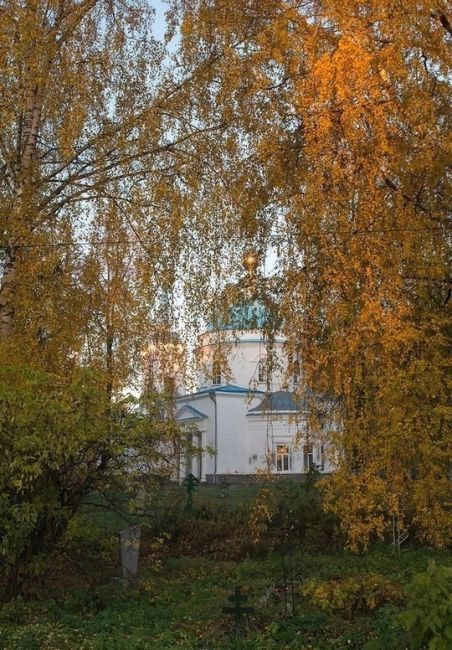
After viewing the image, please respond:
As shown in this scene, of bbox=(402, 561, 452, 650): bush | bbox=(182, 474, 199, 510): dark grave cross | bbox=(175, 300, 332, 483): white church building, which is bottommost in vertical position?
bbox=(402, 561, 452, 650): bush

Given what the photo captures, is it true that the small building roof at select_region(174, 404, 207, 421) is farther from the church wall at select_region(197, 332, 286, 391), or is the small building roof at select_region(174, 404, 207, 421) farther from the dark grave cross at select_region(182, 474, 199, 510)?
the church wall at select_region(197, 332, 286, 391)

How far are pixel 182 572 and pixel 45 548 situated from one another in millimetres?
2668

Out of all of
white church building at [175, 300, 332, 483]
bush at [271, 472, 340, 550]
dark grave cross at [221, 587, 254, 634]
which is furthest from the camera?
bush at [271, 472, 340, 550]

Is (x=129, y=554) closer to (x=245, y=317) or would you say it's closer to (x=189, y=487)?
(x=245, y=317)

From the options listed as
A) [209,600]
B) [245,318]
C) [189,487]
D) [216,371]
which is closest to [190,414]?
[189,487]

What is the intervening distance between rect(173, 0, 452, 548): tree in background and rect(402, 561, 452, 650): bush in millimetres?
1369

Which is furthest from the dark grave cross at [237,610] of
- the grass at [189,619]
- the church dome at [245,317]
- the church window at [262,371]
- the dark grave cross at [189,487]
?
the dark grave cross at [189,487]

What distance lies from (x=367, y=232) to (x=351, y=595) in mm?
3078

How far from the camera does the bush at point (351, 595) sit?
582 cm

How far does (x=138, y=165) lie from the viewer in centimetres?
884

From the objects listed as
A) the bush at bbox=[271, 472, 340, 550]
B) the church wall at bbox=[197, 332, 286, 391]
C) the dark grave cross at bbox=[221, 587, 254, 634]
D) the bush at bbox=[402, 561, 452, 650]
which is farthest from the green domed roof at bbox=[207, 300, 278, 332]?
the bush at bbox=[402, 561, 452, 650]

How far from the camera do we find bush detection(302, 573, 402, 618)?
5816 mm

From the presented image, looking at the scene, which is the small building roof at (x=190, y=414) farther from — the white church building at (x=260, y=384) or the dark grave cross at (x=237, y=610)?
the dark grave cross at (x=237, y=610)

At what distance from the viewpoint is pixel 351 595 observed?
594cm
